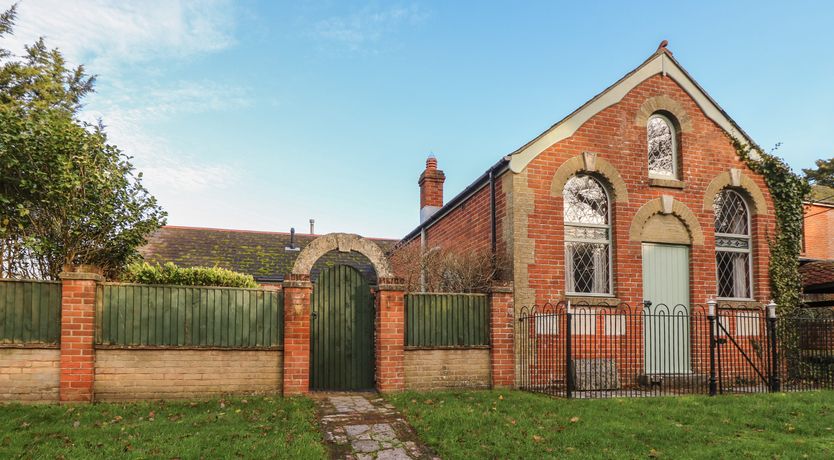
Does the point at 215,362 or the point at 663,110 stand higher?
the point at 663,110

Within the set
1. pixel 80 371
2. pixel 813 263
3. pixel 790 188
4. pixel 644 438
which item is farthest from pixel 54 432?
pixel 813 263

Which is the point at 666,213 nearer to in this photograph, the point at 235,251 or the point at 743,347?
the point at 743,347

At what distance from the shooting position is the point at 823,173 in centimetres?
3675

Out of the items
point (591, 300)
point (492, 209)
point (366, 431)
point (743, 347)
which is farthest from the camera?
point (743, 347)

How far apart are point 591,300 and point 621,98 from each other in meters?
4.43

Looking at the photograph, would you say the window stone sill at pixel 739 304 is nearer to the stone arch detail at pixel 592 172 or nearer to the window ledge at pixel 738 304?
the window ledge at pixel 738 304

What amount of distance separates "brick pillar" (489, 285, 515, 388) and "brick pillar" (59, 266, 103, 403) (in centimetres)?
665

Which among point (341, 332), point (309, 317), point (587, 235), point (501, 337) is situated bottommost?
point (501, 337)

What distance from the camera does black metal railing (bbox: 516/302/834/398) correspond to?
431 inches

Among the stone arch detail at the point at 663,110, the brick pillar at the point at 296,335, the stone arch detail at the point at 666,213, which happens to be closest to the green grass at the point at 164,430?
the brick pillar at the point at 296,335

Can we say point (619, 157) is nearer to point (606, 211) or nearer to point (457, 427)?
point (606, 211)

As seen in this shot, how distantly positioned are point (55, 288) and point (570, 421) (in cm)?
793

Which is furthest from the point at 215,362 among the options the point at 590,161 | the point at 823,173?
the point at 823,173

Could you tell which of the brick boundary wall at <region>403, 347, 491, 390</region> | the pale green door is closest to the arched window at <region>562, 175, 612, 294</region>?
the pale green door
